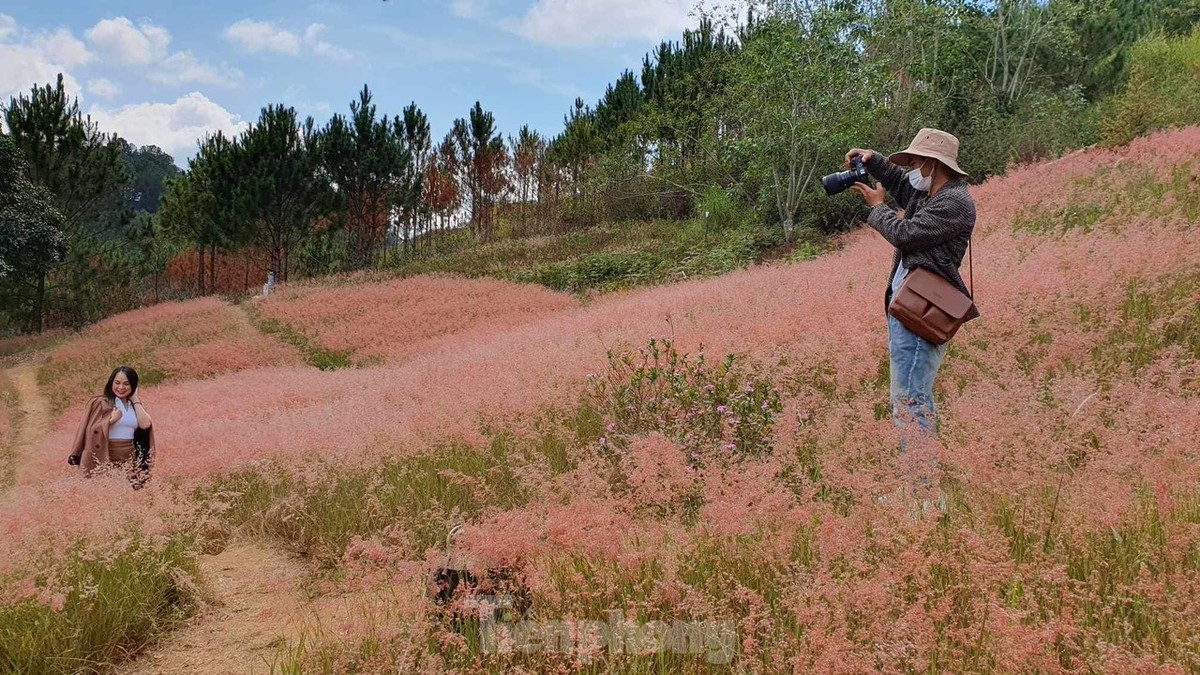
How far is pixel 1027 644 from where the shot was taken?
1656 mm

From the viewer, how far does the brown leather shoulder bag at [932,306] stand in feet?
10.5

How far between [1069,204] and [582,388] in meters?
7.79

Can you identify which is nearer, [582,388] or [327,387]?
[582,388]

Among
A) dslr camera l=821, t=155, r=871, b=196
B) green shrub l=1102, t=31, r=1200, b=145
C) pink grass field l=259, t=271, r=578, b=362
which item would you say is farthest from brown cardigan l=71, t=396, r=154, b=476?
green shrub l=1102, t=31, r=1200, b=145

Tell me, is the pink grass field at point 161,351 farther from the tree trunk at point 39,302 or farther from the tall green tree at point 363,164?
the tall green tree at point 363,164

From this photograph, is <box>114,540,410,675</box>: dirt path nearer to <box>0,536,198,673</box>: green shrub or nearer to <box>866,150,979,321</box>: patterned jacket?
<box>0,536,198,673</box>: green shrub

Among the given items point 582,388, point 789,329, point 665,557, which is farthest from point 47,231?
point 665,557

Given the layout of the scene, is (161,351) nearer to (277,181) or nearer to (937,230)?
(277,181)

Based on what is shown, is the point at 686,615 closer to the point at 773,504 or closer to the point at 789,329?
the point at 773,504

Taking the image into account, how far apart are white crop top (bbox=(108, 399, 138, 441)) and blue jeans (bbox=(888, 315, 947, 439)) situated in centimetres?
570

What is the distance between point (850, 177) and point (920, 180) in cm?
35

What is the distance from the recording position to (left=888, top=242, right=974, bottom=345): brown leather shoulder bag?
3.19 m

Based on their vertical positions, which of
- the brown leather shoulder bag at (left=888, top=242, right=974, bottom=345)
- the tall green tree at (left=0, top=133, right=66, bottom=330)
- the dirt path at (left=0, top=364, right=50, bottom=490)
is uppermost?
the tall green tree at (left=0, top=133, right=66, bottom=330)

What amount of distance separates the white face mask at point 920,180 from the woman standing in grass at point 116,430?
5.72 m
